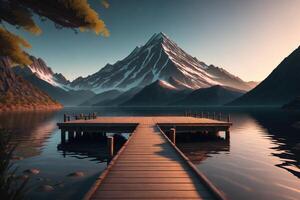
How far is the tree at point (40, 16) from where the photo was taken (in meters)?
8.16

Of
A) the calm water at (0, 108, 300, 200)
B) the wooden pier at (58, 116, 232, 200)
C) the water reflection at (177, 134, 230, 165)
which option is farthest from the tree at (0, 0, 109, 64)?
the water reflection at (177, 134, 230, 165)

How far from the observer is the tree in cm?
816

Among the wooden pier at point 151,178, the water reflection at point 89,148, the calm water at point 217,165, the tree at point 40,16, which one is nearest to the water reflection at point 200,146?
the calm water at point 217,165

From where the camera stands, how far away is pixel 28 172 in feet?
68.4

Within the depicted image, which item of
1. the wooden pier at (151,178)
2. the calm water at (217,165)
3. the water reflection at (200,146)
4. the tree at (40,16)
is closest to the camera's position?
the tree at (40,16)

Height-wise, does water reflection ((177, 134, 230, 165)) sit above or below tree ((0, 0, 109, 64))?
below

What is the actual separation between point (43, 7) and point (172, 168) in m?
8.58

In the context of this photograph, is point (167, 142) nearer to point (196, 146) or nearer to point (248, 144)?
point (196, 146)

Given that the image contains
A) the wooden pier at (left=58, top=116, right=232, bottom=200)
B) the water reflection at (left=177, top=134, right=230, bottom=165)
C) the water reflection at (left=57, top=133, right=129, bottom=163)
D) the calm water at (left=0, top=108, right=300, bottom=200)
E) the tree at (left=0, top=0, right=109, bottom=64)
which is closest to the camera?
the tree at (left=0, top=0, right=109, bottom=64)

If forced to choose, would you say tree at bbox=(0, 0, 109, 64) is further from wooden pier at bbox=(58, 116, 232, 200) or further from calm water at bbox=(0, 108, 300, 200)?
calm water at bbox=(0, 108, 300, 200)

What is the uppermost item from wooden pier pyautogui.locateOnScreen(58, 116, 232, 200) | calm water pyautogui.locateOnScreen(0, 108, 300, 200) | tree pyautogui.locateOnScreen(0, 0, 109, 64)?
tree pyautogui.locateOnScreen(0, 0, 109, 64)

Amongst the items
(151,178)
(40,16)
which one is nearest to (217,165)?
(151,178)

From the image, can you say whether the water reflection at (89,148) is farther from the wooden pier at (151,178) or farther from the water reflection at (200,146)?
the wooden pier at (151,178)

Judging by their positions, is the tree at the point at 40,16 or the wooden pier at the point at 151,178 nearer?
the tree at the point at 40,16
